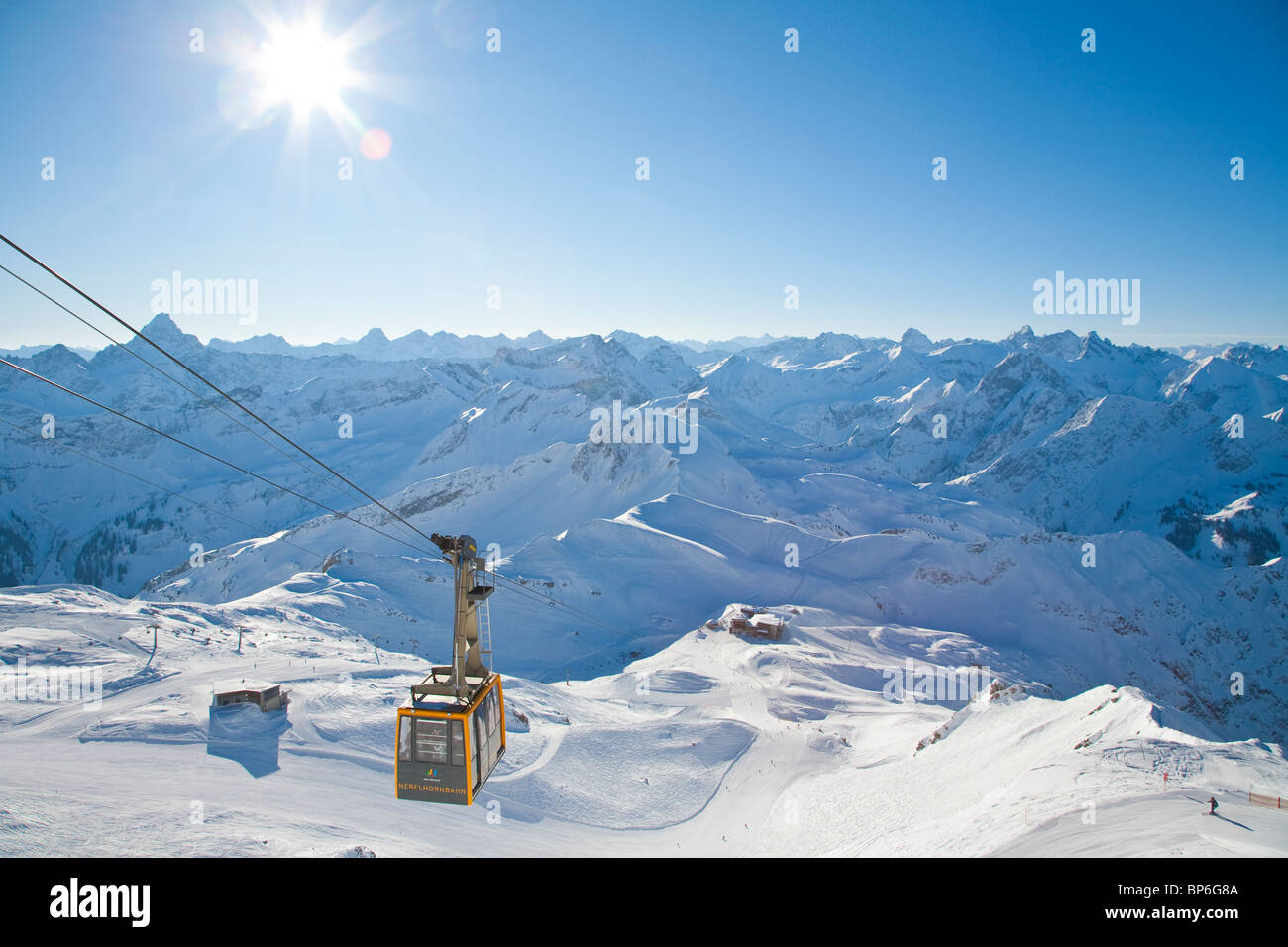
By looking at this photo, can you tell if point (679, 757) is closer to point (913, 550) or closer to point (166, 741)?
point (166, 741)

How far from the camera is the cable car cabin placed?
12.4m

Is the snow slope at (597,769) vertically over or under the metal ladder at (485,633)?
under

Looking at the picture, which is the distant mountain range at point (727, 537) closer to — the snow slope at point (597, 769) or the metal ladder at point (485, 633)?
the metal ladder at point (485, 633)

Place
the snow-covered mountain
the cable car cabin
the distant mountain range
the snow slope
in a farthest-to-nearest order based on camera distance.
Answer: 1. the distant mountain range
2. the snow-covered mountain
3. the snow slope
4. the cable car cabin

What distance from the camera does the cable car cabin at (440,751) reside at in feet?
40.7

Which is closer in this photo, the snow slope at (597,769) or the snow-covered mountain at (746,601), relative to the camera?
the snow slope at (597,769)

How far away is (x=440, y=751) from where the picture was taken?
12492 millimetres

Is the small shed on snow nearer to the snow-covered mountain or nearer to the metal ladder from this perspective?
the snow-covered mountain

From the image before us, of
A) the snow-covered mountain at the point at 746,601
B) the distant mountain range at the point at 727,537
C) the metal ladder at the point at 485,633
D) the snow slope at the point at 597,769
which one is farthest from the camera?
the distant mountain range at the point at 727,537

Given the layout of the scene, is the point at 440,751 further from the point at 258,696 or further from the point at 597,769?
the point at 258,696

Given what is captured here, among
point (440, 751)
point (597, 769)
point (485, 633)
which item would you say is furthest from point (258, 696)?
point (485, 633)

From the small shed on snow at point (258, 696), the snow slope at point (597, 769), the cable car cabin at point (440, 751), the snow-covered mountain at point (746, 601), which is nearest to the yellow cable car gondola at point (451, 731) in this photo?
the cable car cabin at point (440, 751)

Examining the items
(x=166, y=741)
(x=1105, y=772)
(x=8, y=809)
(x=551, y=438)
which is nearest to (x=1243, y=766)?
(x=1105, y=772)

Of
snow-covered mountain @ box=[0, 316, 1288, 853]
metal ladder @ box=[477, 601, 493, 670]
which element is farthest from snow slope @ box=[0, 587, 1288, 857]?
metal ladder @ box=[477, 601, 493, 670]
